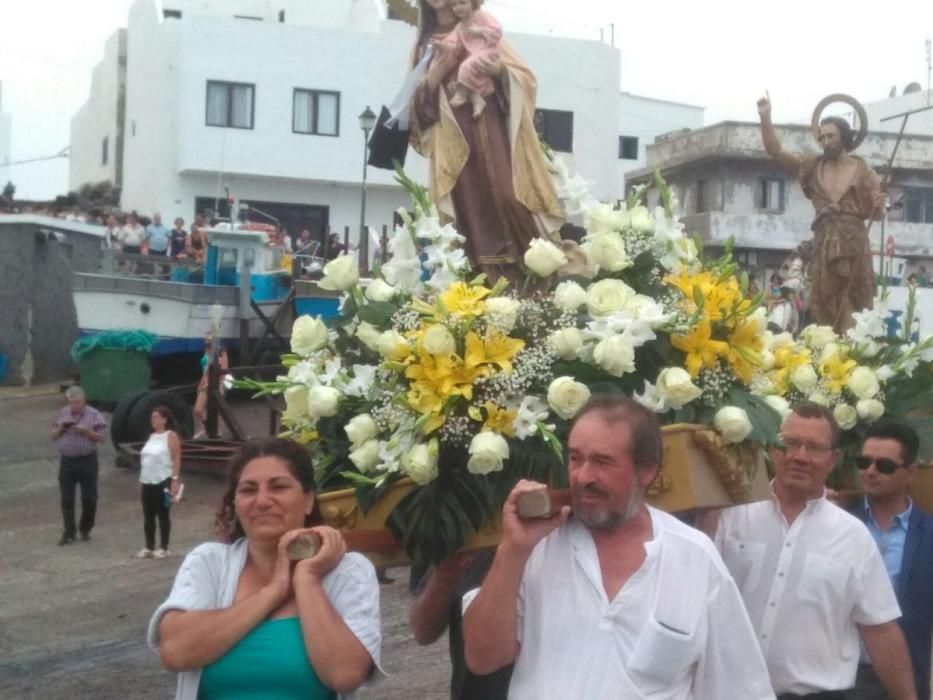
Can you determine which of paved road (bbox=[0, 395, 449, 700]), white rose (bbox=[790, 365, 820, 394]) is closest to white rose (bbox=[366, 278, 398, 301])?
white rose (bbox=[790, 365, 820, 394])

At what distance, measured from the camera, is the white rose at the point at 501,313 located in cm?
411

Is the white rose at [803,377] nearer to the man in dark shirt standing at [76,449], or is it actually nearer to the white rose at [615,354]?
the white rose at [615,354]

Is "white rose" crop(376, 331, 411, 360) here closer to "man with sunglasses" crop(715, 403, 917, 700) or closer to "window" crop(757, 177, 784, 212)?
"man with sunglasses" crop(715, 403, 917, 700)

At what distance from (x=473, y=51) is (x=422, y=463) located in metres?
2.65

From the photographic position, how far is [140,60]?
40.4 m

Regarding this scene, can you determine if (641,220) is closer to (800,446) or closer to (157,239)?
(800,446)

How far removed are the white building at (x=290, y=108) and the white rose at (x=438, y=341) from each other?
33.1 m

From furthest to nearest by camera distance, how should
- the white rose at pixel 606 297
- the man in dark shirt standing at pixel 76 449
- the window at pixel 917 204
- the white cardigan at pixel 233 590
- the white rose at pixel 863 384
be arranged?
the window at pixel 917 204 < the man in dark shirt standing at pixel 76 449 < the white rose at pixel 863 384 < the white rose at pixel 606 297 < the white cardigan at pixel 233 590

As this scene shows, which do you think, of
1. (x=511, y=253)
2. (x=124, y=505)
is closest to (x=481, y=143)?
(x=511, y=253)

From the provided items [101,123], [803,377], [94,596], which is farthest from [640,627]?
[101,123]

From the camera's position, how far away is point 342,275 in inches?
182

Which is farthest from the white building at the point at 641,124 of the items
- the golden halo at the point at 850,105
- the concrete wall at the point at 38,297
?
the golden halo at the point at 850,105

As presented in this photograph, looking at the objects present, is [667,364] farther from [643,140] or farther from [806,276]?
[643,140]

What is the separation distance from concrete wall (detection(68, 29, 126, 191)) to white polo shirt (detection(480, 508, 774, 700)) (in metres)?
42.3
